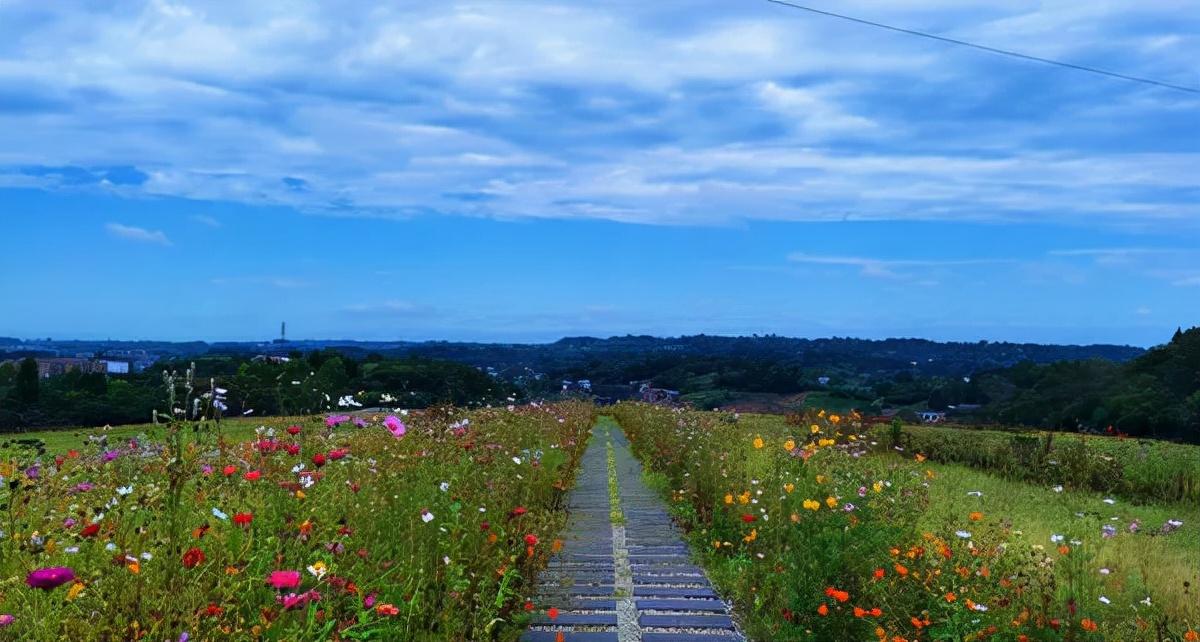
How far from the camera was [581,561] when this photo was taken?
21.5ft

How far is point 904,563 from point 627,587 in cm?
186

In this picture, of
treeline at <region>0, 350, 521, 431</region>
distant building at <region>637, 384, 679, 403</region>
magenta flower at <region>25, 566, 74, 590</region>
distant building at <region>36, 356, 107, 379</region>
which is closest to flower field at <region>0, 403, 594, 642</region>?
magenta flower at <region>25, 566, 74, 590</region>

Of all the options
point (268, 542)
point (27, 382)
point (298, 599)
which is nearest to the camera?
point (298, 599)

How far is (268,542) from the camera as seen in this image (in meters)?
3.62

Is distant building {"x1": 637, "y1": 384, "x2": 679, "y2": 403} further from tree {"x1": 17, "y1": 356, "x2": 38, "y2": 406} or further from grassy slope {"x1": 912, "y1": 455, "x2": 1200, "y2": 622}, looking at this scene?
tree {"x1": 17, "y1": 356, "x2": 38, "y2": 406}

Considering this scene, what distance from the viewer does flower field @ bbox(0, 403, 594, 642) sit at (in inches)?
113

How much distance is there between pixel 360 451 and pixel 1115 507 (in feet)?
30.9

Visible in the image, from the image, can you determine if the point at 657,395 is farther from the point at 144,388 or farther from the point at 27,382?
the point at 27,382

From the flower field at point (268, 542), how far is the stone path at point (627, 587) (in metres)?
0.29

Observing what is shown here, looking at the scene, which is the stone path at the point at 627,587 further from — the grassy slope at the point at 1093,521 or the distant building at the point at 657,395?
the distant building at the point at 657,395

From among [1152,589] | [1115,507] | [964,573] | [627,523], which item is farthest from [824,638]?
[1115,507]

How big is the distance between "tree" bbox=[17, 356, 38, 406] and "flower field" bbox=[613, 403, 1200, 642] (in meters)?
22.3

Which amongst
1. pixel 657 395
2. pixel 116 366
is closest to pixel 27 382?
pixel 116 366

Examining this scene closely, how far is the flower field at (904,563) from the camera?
441 centimetres
